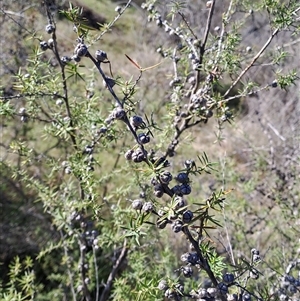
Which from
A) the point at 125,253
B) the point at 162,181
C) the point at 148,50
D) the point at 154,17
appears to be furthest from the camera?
the point at 148,50

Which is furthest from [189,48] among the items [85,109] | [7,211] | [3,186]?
[7,211]

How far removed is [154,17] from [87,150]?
69 centimetres

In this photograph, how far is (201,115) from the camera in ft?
5.34

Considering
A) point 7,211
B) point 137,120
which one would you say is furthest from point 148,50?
point 137,120

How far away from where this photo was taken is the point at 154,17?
1.88 m

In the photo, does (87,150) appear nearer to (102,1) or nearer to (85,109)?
(85,109)

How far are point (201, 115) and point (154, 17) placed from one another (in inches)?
20.7

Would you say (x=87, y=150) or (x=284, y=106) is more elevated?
(x=284, y=106)

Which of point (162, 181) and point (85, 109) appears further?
point (85, 109)

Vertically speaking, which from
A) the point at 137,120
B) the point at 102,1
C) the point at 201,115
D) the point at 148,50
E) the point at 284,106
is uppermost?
the point at 148,50

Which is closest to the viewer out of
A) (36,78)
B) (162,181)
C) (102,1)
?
(162,181)

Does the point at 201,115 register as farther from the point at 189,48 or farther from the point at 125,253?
the point at 125,253

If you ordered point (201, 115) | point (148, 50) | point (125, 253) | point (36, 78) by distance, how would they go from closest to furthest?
1. point (36, 78)
2. point (201, 115)
3. point (125, 253)
4. point (148, 50)

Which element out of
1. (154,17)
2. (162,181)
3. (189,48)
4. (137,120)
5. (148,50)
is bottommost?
(162,181)
